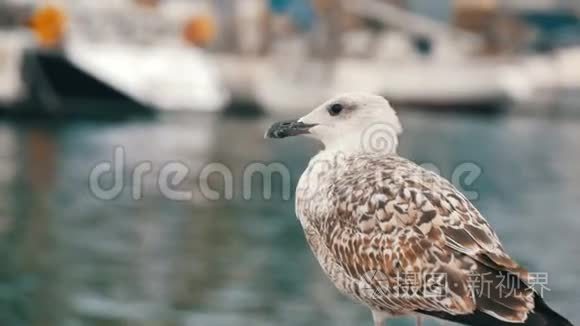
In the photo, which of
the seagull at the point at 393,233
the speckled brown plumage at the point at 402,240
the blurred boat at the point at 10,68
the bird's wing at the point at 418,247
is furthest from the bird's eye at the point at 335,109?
the blurred boat at the point at 10,68

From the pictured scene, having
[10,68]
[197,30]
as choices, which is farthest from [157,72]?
[10,68]

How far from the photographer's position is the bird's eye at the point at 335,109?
703 cm

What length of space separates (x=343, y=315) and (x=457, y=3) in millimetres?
112143

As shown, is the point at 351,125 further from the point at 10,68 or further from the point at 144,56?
the point at 144,56

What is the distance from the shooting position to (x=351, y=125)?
275 inches

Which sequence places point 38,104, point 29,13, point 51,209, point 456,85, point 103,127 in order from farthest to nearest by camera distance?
point 456,85, point 29,13, point 38,104, point 103,127, point 51,209

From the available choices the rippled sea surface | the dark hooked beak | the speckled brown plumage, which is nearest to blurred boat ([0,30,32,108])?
the rippled sea surface

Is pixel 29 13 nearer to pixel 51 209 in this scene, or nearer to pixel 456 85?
pixel 456 85

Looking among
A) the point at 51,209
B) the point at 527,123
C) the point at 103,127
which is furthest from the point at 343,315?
the point at 527,123

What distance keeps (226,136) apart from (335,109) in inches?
1861

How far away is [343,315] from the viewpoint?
18.9 meters

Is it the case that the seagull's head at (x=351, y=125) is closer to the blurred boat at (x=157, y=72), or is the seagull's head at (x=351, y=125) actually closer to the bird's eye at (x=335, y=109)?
the bird's eye at (x=335, y=109)

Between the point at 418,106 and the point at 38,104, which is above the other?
the point at 418,106

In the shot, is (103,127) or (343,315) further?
(103,127)
